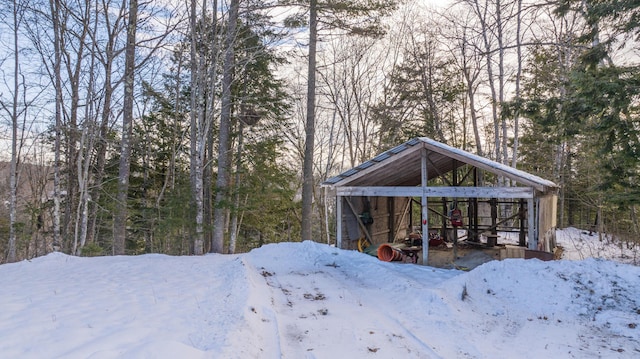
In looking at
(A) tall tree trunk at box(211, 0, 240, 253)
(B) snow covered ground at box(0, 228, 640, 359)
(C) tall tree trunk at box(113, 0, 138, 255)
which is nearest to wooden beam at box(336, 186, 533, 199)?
(B) snow covered ground at box(0, 228, 640, 359)

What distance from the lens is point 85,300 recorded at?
575 cm

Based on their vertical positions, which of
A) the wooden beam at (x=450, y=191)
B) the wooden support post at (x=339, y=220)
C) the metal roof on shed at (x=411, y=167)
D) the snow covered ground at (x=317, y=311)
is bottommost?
the snow covered ground at (x=317, y=311)

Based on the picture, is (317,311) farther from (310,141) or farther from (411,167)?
(310,141)

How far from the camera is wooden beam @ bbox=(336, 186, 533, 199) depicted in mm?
8703

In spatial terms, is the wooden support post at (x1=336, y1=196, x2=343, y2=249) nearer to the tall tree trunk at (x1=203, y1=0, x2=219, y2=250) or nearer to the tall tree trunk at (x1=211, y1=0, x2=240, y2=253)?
the tall tree trunk at (x1=211, y1=0, x2=240, y2=253)

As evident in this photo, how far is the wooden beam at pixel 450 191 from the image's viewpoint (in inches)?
343

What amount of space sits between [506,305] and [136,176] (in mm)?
16633

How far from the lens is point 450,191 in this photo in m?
9.45

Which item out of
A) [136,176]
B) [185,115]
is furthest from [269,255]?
[136,176]

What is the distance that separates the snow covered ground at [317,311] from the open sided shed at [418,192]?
197cm

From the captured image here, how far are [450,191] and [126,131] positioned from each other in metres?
9.90

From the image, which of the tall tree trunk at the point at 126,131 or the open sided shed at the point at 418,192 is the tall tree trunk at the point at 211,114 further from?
the open sided shed at the point at 418,192

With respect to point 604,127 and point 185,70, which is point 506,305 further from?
point 185,70

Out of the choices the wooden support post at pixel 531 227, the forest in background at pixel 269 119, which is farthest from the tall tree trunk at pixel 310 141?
the wooden support post at pixel 531 227
